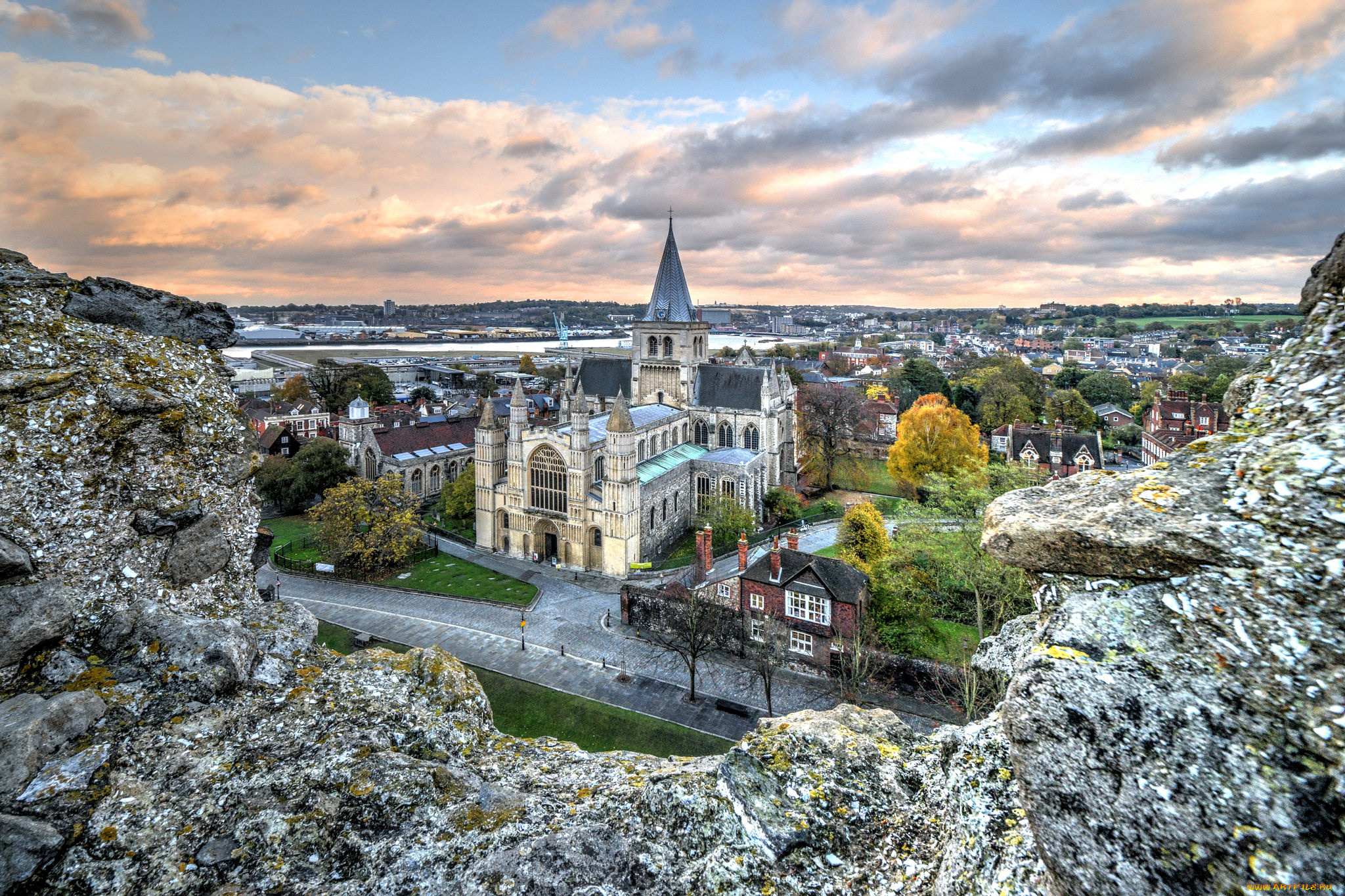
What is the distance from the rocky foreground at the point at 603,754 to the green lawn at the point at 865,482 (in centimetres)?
4926

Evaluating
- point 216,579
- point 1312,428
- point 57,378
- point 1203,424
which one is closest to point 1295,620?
point 1312,428

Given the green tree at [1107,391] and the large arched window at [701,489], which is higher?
the green tree at [1107,391]

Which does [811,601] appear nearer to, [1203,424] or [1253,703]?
[1253,703]

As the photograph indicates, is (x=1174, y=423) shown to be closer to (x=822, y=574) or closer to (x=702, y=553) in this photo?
(x=702, y=553)

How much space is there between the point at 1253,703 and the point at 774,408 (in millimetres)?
45486

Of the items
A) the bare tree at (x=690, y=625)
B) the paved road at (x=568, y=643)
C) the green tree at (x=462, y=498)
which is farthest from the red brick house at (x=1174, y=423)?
the green tree at (x=462, y=498)

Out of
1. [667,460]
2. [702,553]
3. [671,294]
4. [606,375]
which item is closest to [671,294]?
[671,294]

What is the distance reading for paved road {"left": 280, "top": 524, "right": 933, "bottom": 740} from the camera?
23188 millimetres

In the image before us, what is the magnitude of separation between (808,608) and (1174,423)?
57.2m

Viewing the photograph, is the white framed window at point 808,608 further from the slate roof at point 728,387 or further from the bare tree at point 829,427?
the bare tree at point 829,427

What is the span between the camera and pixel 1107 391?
3511 inches

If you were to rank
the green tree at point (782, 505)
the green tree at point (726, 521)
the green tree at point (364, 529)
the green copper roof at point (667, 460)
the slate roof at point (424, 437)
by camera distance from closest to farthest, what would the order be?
1. the green tree at point (364, 529)
2. the green copper roof at point (667, 460)
3. the green tree at point (726, 521)
4. the green tree at point (782, 505)
5. the slate roof at point (424, 437)

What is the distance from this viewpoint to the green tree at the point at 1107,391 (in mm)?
88812

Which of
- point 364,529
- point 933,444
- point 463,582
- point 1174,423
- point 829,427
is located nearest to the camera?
point 463,582
